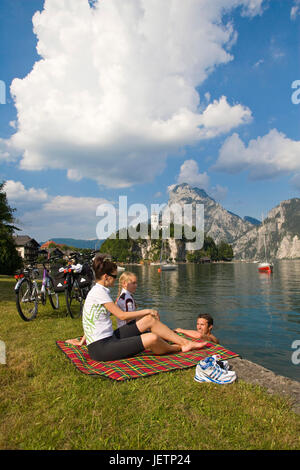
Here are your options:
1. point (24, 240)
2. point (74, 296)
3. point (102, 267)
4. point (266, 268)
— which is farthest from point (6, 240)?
point (24, 240)

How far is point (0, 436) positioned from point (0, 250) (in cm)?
4205

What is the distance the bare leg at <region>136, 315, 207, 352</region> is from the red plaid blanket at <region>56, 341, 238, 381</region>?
129 mm

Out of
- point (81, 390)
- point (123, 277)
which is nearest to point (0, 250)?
point (123, 277)

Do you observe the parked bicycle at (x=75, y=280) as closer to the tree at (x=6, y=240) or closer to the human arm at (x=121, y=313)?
the human arm at (x=121, y=313)

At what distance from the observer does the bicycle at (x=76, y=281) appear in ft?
34.8

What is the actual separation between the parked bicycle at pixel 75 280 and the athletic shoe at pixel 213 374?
6535 mm

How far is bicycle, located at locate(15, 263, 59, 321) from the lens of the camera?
9.29 metres

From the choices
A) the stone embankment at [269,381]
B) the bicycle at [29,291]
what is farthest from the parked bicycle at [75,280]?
the stone embankment at [269,381]

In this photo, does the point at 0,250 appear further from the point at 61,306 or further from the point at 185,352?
the point at 185,352

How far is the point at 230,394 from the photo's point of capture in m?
4.48

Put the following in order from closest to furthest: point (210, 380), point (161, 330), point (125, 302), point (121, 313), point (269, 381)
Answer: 1. point (210, 380)
2. point (269, 381)
3. point (121, 313)
4. point (161, 330)
5. point (125, 302)

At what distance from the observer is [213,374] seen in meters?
4.93

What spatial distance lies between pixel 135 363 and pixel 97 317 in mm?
1132

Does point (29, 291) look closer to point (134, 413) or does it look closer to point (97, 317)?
point (97, 317)
